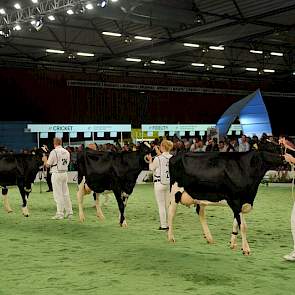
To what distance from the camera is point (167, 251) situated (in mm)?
8195

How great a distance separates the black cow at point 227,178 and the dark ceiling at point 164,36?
10.6 meters

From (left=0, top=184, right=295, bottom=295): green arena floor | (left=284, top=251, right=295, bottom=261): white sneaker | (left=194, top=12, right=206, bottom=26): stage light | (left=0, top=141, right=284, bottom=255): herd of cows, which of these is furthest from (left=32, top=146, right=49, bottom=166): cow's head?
(left=194, top=12, right=206, bottom=26): stage light

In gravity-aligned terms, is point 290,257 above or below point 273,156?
below

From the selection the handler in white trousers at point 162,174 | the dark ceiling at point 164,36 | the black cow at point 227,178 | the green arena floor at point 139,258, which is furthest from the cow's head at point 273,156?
the dark ceiling at point 164,36

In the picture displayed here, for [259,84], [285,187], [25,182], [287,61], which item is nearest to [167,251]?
[25,182]

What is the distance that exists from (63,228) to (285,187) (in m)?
11.7

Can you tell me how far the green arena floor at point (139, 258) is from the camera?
614 cm

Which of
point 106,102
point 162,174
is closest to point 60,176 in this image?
point 162,174

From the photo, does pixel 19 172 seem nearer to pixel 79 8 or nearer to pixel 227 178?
pixel 227 178

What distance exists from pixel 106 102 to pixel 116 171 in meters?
23.1

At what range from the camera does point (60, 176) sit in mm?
12188

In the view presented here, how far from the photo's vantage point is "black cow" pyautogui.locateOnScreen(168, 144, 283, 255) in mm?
7898

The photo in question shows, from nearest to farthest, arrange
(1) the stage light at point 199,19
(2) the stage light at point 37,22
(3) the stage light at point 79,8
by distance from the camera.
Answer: (3) the stage light at point 79,8
(2) the stage light at point 37,22
(1) the stage light at point 199,19

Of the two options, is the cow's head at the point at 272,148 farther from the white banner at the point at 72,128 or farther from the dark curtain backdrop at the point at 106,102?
the dark curtain backdrop at the point at 106,102
